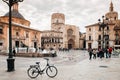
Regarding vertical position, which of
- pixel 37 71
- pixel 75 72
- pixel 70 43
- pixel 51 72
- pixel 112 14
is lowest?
pixel 75 72

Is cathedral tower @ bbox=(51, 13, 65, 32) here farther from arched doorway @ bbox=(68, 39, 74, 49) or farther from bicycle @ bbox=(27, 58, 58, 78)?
bicycle @ bbox=(27, 58, 58, 78)

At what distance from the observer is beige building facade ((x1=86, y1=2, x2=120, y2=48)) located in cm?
6306

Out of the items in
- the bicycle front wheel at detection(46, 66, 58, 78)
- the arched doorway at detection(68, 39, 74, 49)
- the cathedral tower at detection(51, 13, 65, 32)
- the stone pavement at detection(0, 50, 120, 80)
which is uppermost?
the cathedral tower at detection(51, 13, 65, 32)

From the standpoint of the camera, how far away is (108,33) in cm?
6419

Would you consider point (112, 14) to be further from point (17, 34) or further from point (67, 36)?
point (17, 34)

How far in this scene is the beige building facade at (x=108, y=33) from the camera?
207 feet

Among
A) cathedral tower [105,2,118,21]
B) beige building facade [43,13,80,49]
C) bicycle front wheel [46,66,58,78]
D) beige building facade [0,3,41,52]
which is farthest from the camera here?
beige building facade [43,13,80,49]

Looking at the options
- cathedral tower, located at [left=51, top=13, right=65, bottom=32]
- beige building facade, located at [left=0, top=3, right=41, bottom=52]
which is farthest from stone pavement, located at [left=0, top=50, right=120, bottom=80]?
cathedral tower, located at [left=51, top=13, right=65, bottom=32]

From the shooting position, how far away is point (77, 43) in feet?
266

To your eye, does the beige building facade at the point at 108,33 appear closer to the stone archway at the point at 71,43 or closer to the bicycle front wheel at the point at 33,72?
the stone archway at the point at 71,43

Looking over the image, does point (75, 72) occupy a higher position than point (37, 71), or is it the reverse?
point (37, 71)

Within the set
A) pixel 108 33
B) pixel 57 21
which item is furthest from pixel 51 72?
pixel 57 21

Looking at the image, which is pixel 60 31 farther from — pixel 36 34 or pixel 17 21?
pixel 17 21

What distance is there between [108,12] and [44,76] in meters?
64.7
